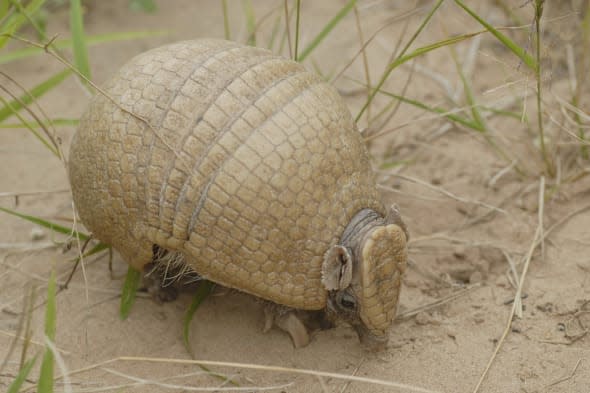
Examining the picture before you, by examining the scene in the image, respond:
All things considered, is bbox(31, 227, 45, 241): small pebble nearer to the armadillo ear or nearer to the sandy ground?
the sandy ground

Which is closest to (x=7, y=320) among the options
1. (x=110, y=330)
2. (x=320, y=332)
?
(x=110, y=330)

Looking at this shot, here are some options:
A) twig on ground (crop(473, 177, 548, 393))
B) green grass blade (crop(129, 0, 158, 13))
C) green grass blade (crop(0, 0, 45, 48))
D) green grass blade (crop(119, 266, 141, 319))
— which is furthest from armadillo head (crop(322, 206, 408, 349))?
green grass blade (crop(129, 0, 158, 13))

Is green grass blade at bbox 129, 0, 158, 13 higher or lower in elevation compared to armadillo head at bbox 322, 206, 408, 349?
higher

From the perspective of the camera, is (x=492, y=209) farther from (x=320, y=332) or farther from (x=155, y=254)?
(x=155, y=254)

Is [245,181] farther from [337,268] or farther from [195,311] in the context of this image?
[195,311]

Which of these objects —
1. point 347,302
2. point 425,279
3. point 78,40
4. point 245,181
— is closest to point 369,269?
point 347,302

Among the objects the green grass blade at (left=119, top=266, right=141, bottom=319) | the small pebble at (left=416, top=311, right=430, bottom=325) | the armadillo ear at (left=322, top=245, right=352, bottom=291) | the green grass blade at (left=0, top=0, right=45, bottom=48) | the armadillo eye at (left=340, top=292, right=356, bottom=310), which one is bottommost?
the small pebble at (left=416, top=311, right=430, bottom=325)
